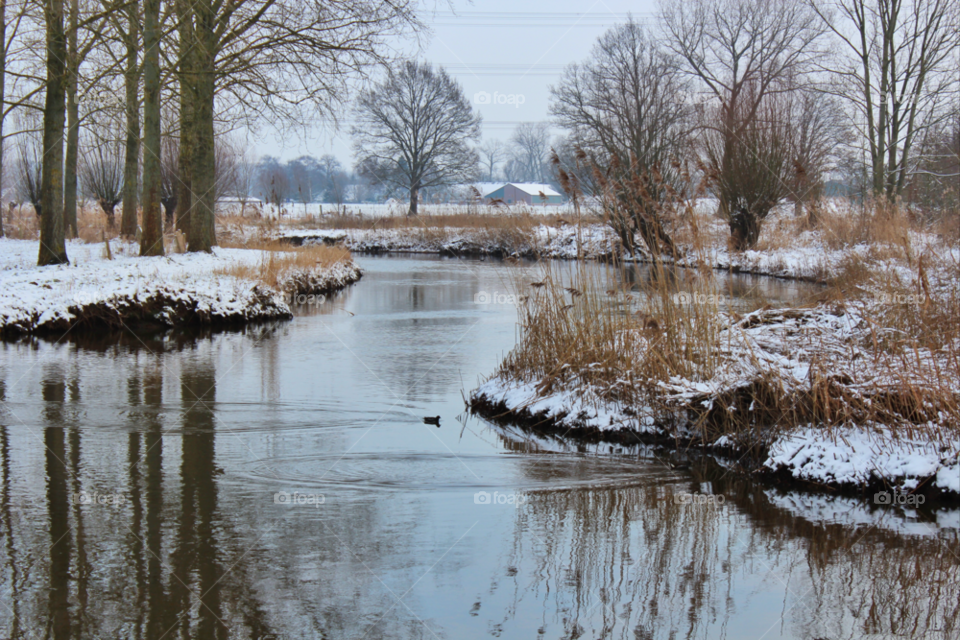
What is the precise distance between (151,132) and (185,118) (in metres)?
2.32

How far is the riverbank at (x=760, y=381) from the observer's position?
5.05m

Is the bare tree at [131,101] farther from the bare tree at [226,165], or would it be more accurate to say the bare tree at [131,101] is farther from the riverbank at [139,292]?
the bare tree at [226,165]

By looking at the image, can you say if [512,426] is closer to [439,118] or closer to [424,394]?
[424,394]

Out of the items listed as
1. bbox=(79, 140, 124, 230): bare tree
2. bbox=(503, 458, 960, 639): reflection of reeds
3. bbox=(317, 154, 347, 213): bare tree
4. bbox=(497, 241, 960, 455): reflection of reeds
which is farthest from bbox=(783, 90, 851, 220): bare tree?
bbox=(317, 154, 347, 213): bare tree

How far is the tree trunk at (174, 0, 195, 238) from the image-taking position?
13.8 m

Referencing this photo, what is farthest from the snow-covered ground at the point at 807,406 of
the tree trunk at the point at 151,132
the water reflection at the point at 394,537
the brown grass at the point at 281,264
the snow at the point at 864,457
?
the tree trunk at the point at 151,132

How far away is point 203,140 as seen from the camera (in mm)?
15242

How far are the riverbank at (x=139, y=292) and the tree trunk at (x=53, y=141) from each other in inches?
16.4

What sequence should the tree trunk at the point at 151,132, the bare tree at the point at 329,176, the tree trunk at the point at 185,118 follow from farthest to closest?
1. the bare tree at the point at 329,176
2. the tree trunk at the point at 185,118
3. the tree trunk at the point at 151,132

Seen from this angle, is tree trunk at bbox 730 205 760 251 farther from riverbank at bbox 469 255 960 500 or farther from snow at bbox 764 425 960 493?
snow at bbox 764 425 960 493

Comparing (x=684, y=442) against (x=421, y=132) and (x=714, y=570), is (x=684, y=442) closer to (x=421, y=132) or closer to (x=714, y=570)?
(x=714, y=570)

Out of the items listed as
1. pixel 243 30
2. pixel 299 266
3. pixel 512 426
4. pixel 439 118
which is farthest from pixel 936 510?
pixel 439 118

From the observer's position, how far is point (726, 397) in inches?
225

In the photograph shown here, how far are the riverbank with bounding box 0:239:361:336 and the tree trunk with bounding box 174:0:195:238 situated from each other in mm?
2383
